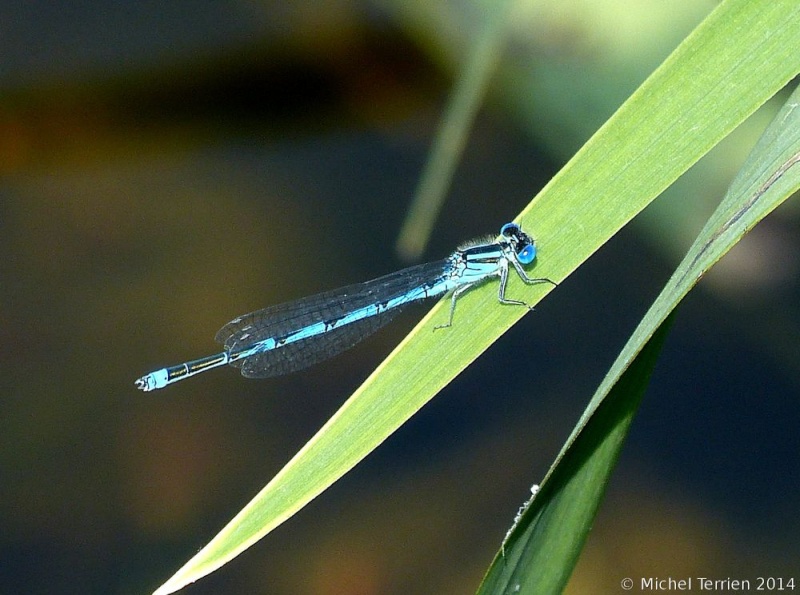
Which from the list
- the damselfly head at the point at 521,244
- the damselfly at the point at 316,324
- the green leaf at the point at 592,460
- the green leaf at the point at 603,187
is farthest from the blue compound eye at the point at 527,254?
the damselfly at the point at 316,324

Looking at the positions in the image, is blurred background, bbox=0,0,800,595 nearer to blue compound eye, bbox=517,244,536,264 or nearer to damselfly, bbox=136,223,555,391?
damselfly, bbox=136,223,555,391

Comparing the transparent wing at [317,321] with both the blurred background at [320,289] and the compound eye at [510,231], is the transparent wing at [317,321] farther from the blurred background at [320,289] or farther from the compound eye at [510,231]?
the compound eye at [510,231]

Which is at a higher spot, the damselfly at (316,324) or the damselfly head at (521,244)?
the damselfly at (316,324)

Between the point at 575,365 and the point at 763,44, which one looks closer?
the point at 763,44

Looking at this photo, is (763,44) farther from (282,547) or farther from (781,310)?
(282,547)

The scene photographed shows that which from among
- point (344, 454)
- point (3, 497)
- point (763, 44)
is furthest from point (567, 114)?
point (3, 497)

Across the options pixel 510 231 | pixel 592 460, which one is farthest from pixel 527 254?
pixel 592 460
